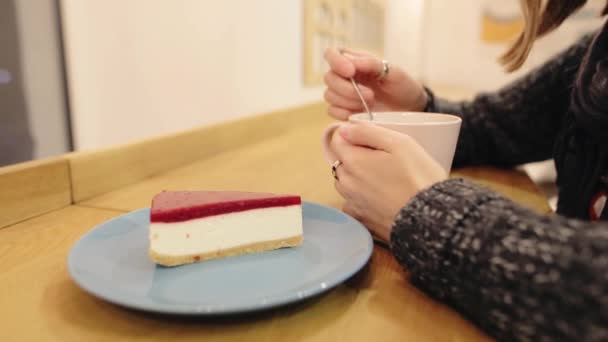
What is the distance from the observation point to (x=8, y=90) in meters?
0.68

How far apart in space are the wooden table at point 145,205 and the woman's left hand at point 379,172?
1.8 inches

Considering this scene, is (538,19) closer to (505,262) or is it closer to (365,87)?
(365,87)

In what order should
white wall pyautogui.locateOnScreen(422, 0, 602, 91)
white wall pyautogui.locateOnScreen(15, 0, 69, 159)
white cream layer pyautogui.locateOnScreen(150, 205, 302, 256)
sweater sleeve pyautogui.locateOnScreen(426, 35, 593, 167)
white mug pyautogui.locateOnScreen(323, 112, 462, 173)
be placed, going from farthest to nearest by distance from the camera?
1. white wall pyautogui.locateOnScreen(422, 0, 602, 91)
2. sweater sleeve pyautogui.locateOnScreen(426, 35, 593, 167)
3. white wall pyautogui.locateOnScreen(15, 0, 69, 159)
4. white mug pyautogui.locateOnScreen(323, 112, 462, 173)
5. white cream layer pyautogui.locateOnScreen(150, 205, 302, 256)

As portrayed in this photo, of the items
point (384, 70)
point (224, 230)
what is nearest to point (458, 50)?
point (384, 70)

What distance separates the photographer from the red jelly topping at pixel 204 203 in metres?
0.42

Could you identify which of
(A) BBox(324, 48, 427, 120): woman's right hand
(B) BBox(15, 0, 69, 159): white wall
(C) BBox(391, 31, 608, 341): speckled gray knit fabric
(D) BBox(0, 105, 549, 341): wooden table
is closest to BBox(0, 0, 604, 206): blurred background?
(B) BBox(15, 0, 69, 159): white wall

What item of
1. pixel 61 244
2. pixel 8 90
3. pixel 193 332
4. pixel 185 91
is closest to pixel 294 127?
pixel 185 91

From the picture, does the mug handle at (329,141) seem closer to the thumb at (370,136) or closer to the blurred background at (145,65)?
the thumb at (370,136)

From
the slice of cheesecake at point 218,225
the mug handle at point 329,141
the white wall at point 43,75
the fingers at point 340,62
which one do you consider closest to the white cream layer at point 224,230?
the slice of cheesecake at point 218,225

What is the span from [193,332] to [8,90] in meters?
0.52

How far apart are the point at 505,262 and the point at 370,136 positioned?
0.64ft

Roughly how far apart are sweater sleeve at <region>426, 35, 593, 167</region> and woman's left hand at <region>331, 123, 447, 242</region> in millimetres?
418

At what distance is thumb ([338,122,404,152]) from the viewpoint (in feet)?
1.53

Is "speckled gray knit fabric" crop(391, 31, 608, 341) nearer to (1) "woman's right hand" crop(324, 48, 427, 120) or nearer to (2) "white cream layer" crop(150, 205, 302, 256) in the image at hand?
(2) "white cream layer" crop(150, 205, 302, 256)
